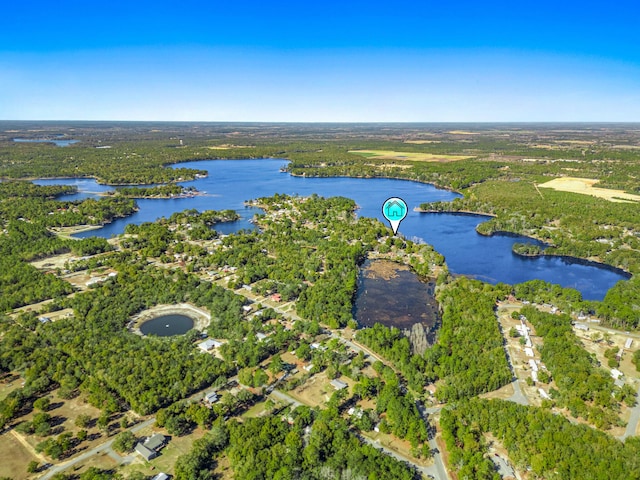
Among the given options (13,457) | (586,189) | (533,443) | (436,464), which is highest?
(586,189)

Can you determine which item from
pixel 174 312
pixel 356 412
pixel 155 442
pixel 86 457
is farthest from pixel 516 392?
pixel 174 312

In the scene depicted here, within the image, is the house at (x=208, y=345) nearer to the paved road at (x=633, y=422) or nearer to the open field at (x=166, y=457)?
the open field at (x=166, y=457)

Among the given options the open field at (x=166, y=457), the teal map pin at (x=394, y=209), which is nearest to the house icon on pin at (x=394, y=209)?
the teal map pin at (x=394, y=209)

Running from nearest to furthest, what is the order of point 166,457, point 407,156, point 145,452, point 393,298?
point 145,452
point 166,457
point 393,298
point 407,156

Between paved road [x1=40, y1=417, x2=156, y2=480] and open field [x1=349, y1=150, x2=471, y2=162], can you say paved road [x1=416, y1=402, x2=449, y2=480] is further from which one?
open field [x1=349, y1=150, x2=471, y2=162]

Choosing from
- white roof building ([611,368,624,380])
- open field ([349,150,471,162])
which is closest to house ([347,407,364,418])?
white roof building ([611,368,624,380])

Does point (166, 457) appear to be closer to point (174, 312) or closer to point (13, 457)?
point (13, 457)

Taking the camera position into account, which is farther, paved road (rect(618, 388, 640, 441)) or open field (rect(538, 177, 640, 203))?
open field (rect(538, 177, 640, 203))
